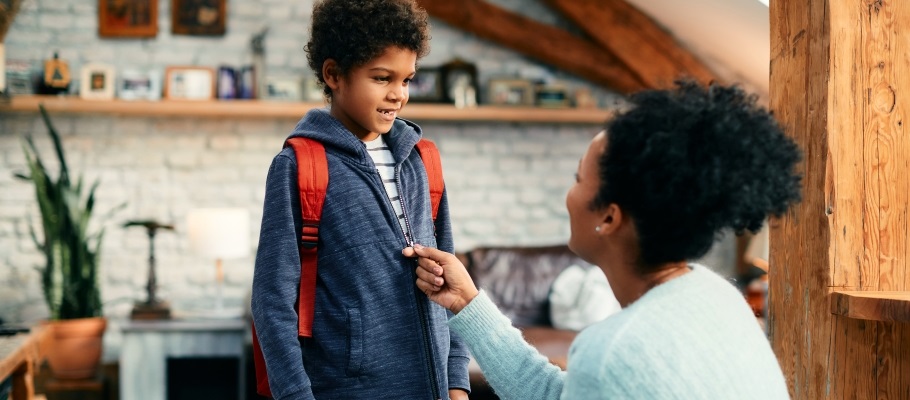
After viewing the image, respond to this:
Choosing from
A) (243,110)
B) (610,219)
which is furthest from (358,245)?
(243,110)

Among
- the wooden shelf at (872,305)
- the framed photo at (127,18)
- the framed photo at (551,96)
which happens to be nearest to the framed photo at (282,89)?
the framed photo at (127,18)

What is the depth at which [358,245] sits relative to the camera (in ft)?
4.96

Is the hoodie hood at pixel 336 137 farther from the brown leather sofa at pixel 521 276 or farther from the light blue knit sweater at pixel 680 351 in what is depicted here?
the brown leather sofa at pixel 521 276

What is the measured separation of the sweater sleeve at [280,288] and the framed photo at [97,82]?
3.87 metres

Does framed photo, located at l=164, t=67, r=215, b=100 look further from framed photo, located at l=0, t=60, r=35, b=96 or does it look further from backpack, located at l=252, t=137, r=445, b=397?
backpack, located at l=252, t=137, r=445, b=397

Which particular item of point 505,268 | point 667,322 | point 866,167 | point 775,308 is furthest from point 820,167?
point 505,268

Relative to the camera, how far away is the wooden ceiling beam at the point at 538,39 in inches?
207

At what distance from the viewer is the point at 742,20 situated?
163 inches

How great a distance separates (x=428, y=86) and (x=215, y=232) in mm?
1530

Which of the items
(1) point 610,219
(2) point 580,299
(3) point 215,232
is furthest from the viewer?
(2) point 580,299

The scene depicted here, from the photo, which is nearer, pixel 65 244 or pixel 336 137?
pixel 336 137

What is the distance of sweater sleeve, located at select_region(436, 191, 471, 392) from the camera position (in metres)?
1.63

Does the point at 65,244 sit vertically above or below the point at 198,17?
below

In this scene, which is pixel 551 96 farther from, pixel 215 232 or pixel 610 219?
pixel 610 219
